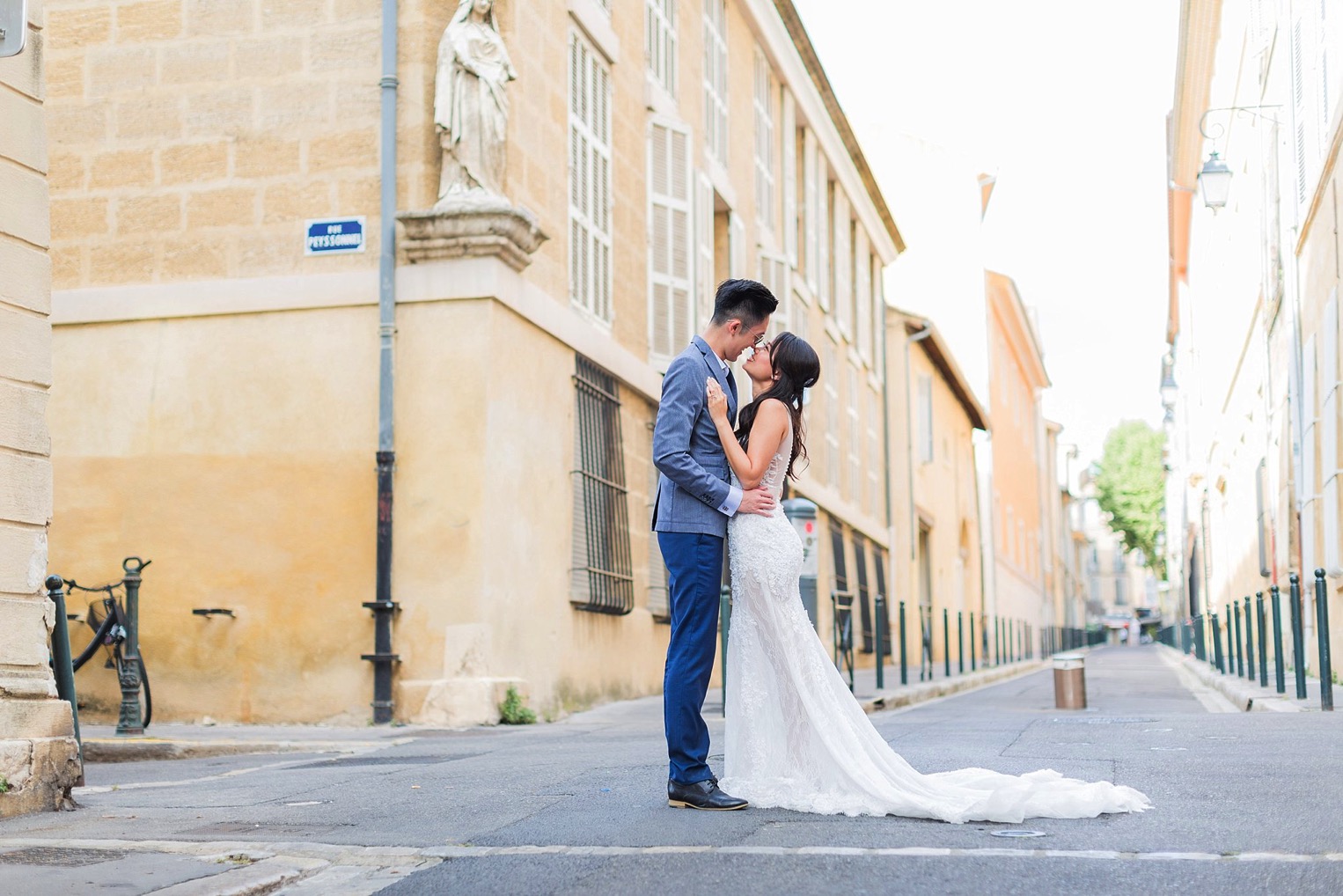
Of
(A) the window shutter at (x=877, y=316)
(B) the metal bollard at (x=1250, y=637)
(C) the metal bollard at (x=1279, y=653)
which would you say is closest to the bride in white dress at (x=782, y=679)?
(C) the metal bollard at (x=1279, y=653)

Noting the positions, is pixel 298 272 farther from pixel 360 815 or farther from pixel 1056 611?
pixel 1056 611

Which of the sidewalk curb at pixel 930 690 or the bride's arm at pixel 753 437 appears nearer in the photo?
the bride's arm at pixel 753 437

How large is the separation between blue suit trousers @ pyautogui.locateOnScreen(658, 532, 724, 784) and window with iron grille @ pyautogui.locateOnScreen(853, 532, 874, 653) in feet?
68.8

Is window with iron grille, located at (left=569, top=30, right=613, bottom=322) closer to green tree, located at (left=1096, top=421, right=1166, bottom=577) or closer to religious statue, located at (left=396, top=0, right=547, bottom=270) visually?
religious statue, located at (left=396, top=0, right=547, bottom=270)

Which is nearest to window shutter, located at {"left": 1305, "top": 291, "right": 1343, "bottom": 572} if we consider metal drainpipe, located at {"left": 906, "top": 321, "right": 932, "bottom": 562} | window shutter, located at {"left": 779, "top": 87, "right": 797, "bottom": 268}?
window shutter, located at {"left": 779, "top": 87, "right": 797, "bottom": 268}

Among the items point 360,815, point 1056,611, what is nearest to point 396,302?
point 360,815

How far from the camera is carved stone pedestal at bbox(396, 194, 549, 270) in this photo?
34.2 ft

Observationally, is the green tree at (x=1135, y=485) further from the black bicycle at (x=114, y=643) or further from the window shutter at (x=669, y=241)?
the black bicycle at (x=114, y=643)

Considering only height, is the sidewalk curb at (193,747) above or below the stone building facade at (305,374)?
below

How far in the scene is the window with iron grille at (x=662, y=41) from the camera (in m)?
15.3

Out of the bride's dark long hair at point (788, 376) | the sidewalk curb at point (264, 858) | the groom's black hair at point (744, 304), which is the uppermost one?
the groom's black hair at point (744, 304)

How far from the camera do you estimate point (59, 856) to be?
4.25 m

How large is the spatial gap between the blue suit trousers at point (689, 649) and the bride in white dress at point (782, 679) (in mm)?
215

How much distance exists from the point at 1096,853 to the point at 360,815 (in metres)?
2.48
